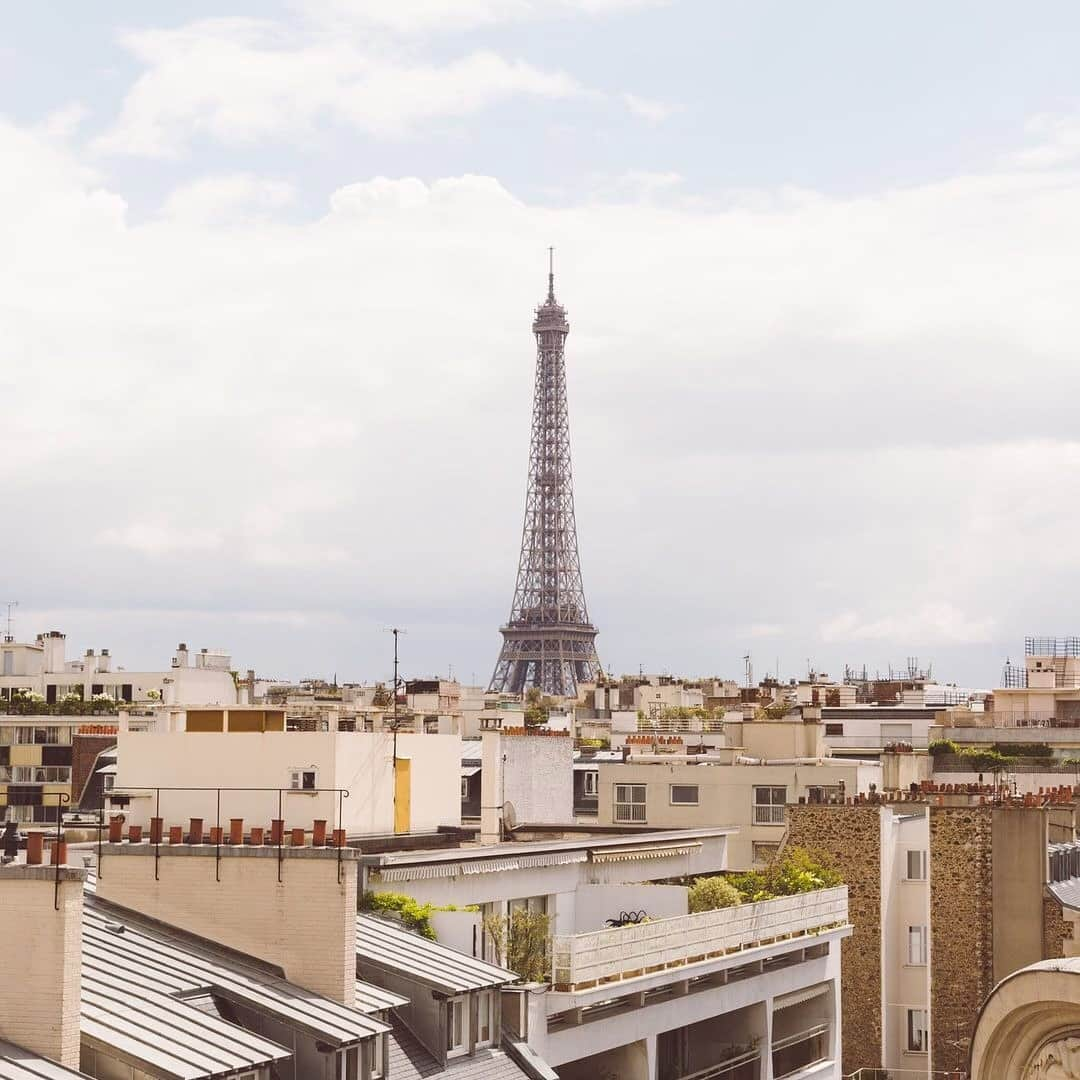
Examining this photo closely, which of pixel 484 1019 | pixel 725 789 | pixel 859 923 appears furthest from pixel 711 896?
pixel 725 789

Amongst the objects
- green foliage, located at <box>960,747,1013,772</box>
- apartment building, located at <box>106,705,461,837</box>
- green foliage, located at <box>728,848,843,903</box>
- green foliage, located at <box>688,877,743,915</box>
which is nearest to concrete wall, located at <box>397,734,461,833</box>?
apartment building, located at <box>106,705,461,837</box>

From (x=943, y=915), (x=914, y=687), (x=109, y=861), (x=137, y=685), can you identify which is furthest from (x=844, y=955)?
(x=914, y=687)

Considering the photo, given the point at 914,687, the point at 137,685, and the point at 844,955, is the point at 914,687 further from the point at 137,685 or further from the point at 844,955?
the point at 844,955

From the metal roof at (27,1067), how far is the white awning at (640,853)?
19.7m

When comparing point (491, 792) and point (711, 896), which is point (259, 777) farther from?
point (711, 896)

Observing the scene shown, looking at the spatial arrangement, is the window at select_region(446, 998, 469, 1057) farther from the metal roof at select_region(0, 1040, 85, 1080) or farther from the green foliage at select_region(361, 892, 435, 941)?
the metal roof at select_region(0, 1040, 85, 1080)

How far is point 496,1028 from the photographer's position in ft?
98.5

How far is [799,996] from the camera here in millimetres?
43094

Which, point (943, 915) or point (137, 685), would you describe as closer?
point (943, 915)

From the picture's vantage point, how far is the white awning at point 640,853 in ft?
133

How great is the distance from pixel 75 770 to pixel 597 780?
45.4 m

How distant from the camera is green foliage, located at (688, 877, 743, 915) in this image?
133 ft

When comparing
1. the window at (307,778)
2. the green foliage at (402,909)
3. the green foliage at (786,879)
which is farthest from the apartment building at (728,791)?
the green foliage at (402,909)

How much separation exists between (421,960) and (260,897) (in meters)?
3.22
